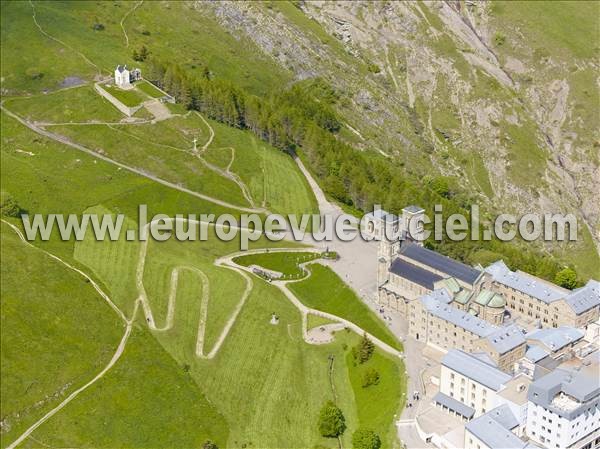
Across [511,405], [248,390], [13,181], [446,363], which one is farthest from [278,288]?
[13,181]

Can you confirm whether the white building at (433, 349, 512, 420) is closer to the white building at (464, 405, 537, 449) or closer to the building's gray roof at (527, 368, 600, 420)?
the white building at (464, 405, 537, 449)

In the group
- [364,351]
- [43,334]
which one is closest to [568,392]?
[364,351]

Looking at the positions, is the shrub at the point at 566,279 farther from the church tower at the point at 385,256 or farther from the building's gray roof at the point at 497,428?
the building's gray roof at the point at 497,428

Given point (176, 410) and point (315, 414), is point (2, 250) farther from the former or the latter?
point (315, 414)

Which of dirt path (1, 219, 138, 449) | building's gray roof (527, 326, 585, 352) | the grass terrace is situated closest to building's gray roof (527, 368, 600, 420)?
building's gray roof (527, 326, 585, 352)

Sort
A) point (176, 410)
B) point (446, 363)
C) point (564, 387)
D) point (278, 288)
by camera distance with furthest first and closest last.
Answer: point (278, 288) → point (176, 410) → point (446, 363) → point (564, 387)

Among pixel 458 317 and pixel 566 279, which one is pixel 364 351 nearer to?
pixel 458 317
